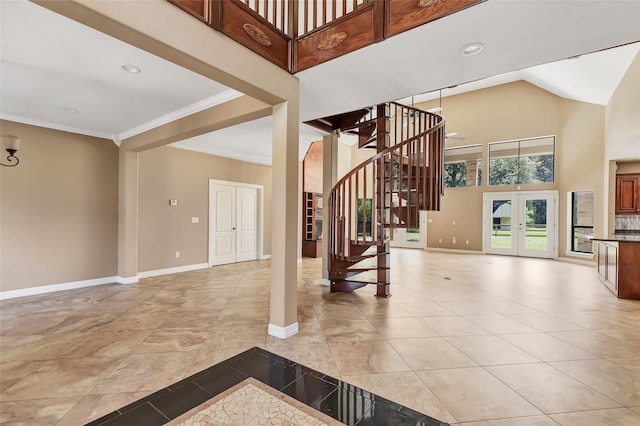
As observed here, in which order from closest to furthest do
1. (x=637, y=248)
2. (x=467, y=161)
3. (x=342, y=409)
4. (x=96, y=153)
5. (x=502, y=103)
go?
(x=342, y=409)
(x=637, y=248)
(x=96, y=153)
(x=502, y=103)
(x=467, y=161)

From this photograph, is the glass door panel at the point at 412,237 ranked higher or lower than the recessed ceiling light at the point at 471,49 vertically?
lower

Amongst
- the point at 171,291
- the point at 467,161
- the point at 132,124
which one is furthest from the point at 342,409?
the point at 467,161

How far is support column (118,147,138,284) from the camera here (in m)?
5.07

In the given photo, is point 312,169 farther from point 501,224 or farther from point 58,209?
point 501,224

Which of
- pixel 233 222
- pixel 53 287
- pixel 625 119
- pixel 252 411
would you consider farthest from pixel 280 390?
pixel 625 119

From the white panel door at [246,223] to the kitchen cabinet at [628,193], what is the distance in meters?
8.74

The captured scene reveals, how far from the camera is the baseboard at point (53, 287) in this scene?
4.16m

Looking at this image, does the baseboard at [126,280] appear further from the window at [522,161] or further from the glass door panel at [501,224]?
the window at [522,161]

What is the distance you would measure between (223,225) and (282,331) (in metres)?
4.60

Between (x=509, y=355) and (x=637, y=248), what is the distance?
3630mm

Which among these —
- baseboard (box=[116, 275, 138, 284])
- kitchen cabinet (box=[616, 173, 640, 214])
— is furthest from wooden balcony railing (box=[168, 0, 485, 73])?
kitchen cabinet (box=[616, 173, 640, 214])

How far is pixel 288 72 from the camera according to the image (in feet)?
9.28

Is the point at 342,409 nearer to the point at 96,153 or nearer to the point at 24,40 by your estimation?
the point at 24,40

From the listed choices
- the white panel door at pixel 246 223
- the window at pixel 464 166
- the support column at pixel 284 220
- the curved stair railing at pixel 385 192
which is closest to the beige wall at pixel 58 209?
the white panel door at pixel 246 223
